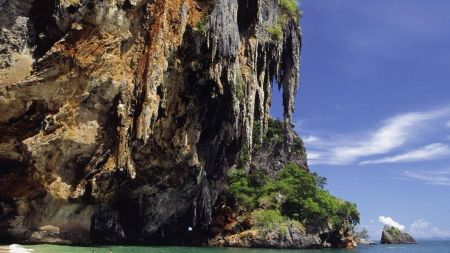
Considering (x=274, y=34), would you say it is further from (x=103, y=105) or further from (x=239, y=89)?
(x=103, y=105)

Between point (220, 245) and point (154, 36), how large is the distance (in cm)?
1812

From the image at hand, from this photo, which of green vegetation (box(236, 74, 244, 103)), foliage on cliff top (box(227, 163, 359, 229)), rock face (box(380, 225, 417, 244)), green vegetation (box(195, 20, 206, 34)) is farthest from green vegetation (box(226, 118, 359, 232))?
rock face (box(380, 225, 417, 244))

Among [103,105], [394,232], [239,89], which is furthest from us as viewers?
[394,232]

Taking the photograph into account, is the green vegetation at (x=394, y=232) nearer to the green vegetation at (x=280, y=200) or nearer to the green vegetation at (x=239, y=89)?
the green vegetation at (x=280, y=200)

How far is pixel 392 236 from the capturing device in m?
74.3

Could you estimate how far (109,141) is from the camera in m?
21.7

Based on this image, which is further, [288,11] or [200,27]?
[288,11]

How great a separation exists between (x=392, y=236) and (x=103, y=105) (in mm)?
69794

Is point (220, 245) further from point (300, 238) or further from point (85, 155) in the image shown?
point (85, 155)

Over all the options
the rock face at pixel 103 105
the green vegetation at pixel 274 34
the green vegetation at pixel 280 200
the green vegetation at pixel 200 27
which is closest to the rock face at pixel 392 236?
the green vegetation at pixel 280 200

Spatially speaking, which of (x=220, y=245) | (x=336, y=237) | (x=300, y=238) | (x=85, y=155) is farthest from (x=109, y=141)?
(x=336, y=237)

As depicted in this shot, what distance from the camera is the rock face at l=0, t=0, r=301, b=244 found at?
2003 centimetres

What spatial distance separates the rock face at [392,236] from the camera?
242ft

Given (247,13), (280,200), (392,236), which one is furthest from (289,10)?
(392,236)
